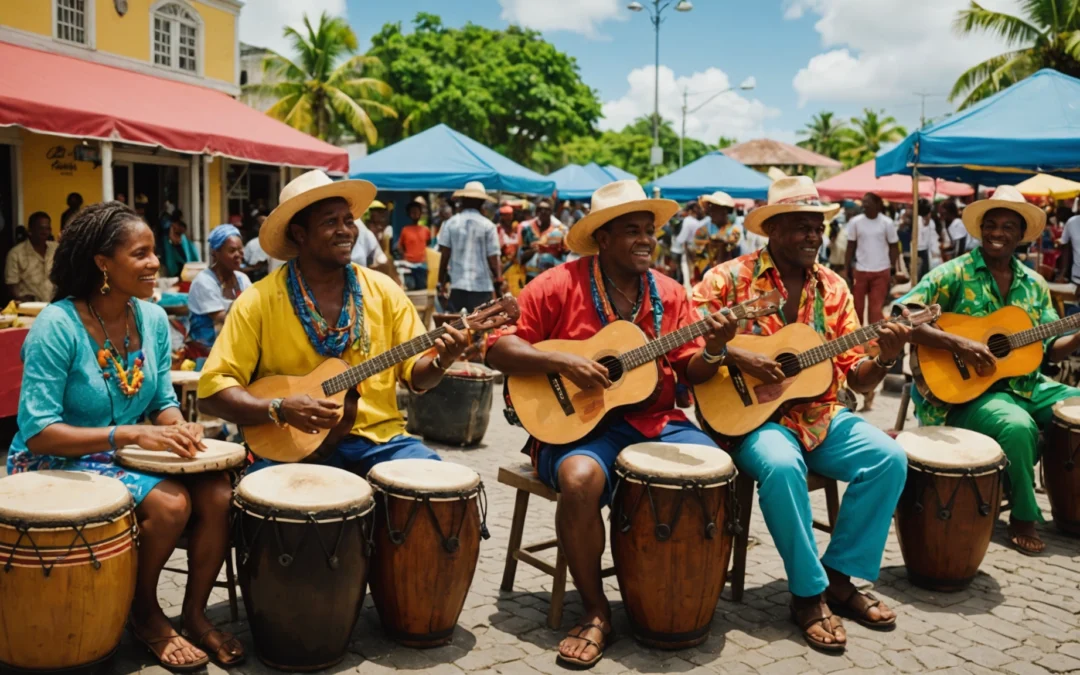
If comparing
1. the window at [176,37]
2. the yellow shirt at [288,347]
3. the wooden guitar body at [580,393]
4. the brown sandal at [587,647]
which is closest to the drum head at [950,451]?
the wooden guitar body at [580,393]

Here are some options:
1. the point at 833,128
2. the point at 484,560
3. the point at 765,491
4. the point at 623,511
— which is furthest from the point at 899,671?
the point at 833,128

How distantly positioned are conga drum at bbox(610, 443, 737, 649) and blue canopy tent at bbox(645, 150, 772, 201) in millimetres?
14900

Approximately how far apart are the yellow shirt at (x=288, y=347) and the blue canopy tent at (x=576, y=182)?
1749cm

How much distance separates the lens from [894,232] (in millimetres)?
12820

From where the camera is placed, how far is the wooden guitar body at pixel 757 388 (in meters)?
4.25

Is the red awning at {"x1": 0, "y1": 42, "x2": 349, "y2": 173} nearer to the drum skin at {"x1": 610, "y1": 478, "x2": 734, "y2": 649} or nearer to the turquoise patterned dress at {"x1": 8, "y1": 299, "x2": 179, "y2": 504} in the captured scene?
the turquoise patterned dress at {"x1": 8, "y1": 299, "x2": 179, "y2": 504}

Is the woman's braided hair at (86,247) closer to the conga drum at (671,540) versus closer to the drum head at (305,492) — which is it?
the drum head at (305,492)

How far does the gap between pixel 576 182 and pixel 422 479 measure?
63.0ft

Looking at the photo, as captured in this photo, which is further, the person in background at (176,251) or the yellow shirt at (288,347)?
the person in background at (176,251)

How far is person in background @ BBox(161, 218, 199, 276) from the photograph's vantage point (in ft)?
48.6

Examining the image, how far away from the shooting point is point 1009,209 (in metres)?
5.28

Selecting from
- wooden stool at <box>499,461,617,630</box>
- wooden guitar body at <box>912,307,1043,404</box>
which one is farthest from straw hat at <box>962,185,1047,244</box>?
wooden stool at <box>499,461,617,630</box>

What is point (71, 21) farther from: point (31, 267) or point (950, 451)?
point (950, 451)

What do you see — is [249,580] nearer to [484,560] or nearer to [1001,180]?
[484,560]
